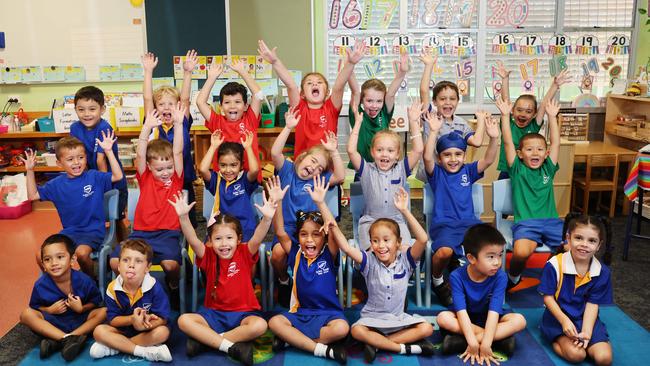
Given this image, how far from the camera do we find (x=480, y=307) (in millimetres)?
2750

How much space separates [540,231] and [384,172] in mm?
970

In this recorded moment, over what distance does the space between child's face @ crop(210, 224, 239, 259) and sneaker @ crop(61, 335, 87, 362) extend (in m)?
0.77

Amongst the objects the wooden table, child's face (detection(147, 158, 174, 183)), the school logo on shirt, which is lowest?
the school logo on shirt

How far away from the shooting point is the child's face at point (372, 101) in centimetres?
363

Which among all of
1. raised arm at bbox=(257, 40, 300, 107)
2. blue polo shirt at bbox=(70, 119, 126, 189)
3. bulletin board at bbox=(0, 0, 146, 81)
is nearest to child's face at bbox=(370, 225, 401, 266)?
raised arm at bbox=(257, 40, 300, 107)

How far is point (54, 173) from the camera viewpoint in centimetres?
554

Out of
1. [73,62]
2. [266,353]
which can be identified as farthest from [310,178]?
[73,62]

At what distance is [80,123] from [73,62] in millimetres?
2197

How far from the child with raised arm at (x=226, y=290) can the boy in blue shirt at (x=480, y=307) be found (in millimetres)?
913

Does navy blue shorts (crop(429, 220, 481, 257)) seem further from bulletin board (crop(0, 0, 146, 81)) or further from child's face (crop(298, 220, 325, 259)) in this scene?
bulletin board (crop(0, 0, 146, 81))

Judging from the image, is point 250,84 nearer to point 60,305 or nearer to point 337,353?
point 60,305

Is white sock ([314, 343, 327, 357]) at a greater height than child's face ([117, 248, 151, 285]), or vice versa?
child's face ([117, 248, 151, 285])

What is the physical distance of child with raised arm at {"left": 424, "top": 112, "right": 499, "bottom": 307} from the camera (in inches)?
129

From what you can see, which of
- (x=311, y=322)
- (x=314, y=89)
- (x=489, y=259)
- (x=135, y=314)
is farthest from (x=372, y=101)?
(x=135, y=314)
